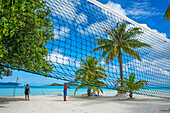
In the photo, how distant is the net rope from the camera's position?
525 cm

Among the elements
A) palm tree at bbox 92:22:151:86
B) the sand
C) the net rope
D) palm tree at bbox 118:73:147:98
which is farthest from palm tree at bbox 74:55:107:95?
the net rope

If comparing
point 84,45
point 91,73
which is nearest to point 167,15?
point 84,45

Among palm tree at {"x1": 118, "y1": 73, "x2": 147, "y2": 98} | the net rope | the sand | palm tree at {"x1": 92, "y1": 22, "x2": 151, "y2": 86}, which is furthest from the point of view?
palm tree at {"x1": 92, "y1": 22, "x2": 151, "y2": 86}

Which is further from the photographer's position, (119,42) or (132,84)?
(119,42)

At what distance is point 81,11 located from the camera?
725 centimetres

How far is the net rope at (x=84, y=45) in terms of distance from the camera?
5.25 m

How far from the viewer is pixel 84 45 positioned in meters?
6.37

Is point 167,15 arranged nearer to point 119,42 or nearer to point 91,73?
point 119,42

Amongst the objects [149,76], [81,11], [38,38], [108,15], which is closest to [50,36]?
[38,38]

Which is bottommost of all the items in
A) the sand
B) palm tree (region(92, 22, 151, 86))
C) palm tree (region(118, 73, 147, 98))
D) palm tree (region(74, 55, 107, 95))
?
the sand

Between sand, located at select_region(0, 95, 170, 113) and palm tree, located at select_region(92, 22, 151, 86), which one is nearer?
sand, located at select_region(0, 95, 170, 113)

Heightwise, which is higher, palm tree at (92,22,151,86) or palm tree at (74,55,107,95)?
palm tree at (92,22,151,86)

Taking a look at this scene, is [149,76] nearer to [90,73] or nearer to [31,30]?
[90,73]

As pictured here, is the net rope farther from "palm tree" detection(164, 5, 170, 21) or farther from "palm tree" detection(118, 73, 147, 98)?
"palm tree" detection(118, 73, 147, 98)
